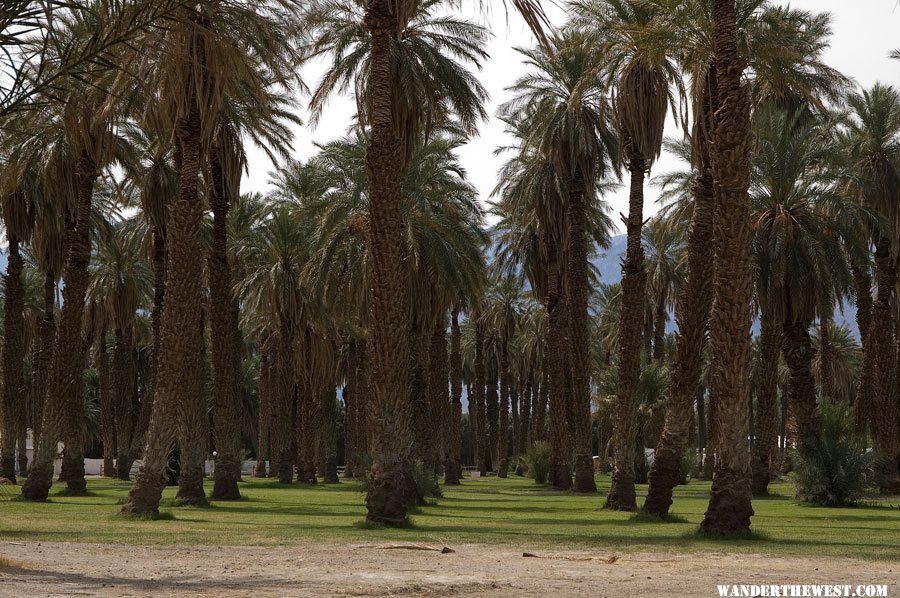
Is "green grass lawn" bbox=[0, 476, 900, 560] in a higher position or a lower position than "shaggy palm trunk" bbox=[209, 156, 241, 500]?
lower

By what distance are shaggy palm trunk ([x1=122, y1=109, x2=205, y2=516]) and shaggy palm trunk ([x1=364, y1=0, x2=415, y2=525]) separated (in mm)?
4672

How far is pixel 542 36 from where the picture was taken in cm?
1252

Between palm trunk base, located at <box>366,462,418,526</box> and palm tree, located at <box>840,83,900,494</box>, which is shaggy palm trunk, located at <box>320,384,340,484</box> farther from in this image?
palm trunk base, located at <box>366,462,418,526</box>

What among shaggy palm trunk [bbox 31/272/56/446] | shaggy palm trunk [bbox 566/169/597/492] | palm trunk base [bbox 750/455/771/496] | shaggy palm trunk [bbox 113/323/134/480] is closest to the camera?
shaggy palm trunk [bbox 31/272/56/446]

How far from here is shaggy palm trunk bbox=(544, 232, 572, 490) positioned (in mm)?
40562

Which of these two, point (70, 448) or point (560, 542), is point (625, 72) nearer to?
point (560, 542)

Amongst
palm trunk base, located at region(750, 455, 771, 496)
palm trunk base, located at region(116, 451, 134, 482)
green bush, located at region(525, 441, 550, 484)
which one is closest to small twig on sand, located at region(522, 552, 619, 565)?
palm trunk base, located at region(750, 455, 771, 496)

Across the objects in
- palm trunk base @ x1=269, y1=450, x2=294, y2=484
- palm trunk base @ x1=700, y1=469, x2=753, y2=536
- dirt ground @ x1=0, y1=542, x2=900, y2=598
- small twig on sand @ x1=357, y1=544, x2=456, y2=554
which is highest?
palm trunk base @ x1=700, y1=469, x2=753, y2=536

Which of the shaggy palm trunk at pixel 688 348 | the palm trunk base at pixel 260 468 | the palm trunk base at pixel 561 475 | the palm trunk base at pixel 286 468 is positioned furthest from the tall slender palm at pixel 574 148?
the palm trunk base at pixel 260 468

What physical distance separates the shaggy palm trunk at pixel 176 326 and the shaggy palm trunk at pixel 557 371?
19848 millimetres

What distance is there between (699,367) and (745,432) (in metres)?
4.60

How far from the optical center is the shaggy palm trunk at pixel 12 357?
36219 millimetres

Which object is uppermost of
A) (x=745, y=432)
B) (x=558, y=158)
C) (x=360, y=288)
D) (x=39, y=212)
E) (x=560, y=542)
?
(x=558, y=158)

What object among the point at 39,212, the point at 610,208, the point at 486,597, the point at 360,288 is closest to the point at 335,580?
the point at 486,597
